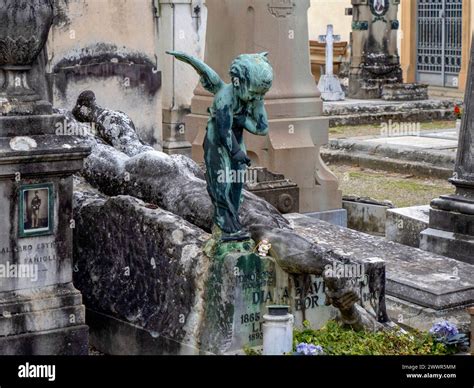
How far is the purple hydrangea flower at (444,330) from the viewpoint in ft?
22.9

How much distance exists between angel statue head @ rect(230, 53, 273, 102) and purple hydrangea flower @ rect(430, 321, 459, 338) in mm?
1747

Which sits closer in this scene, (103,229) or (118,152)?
(103,229)

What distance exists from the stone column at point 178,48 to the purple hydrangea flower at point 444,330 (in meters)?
7.10

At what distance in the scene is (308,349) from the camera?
6180 millimetres

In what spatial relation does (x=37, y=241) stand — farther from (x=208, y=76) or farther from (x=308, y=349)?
(x=308, y=349)

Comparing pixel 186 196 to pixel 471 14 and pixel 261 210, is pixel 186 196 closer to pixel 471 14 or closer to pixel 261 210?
pixel 261 210

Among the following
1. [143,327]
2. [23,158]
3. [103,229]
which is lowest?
[143,327]

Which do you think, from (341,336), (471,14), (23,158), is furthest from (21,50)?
(471,14)

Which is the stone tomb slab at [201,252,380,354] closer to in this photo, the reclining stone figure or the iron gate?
the reclining stone figure

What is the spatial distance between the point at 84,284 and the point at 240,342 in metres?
1.50

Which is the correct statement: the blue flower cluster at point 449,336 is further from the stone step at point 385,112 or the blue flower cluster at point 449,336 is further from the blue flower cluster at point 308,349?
the stone step at point 385,112

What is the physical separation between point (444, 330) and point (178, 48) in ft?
25.3

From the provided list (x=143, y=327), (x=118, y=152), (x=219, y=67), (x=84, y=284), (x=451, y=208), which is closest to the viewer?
(x=143, y=327)

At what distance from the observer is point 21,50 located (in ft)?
21.8
